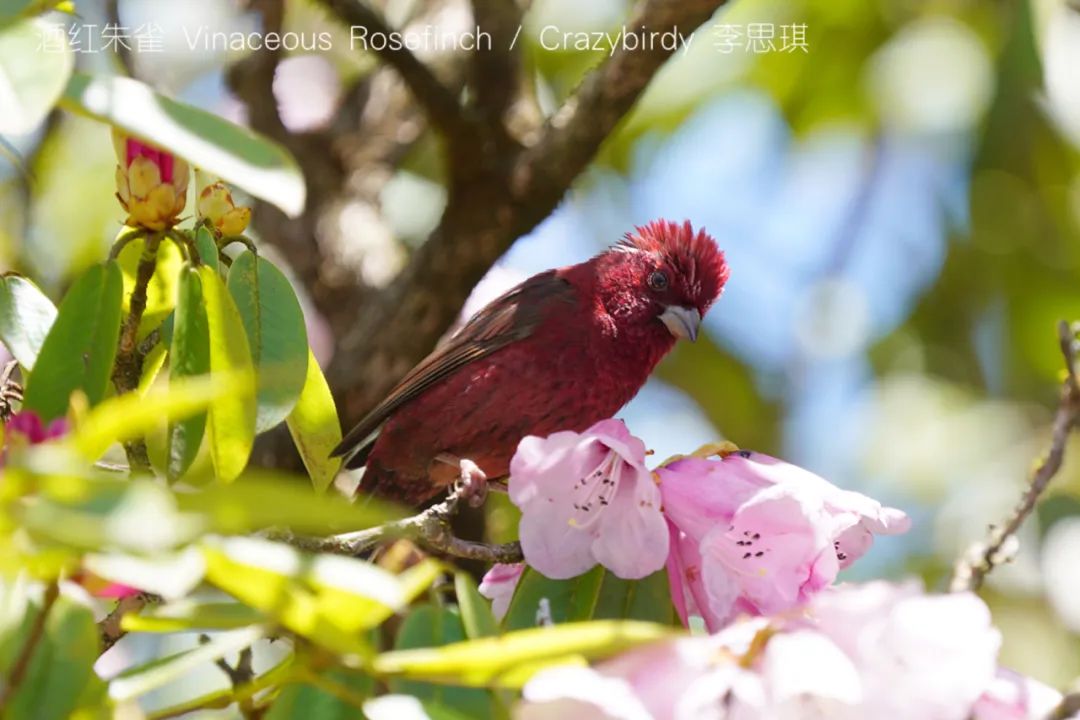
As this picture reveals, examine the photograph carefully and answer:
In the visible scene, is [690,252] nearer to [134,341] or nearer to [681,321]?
[681,321]

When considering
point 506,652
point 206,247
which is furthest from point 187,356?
point 506,652

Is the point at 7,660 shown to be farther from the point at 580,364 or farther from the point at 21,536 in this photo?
the point at 580,364

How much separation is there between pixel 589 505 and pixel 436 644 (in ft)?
1.77

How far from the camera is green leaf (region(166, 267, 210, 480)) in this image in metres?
1.70

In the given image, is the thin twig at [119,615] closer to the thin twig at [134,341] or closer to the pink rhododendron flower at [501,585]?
the thin twig at [134,341]

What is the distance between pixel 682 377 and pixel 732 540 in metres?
3.75

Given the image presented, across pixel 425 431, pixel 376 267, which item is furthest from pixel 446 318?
pixel 376 267

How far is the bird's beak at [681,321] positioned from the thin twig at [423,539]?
123 cm

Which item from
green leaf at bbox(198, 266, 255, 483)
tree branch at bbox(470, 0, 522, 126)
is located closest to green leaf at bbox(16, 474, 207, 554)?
green leaf at bbox(198, 266, 255, 483)

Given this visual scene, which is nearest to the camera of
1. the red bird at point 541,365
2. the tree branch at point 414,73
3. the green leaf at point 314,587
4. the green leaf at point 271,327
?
the green leaf at point 314,587

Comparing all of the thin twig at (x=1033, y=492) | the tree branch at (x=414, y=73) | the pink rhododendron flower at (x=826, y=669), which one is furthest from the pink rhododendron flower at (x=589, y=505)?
the tree branch at (x=414, y=73)

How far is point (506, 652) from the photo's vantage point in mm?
1268

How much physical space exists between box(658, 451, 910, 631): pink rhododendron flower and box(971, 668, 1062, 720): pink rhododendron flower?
11.8 inches

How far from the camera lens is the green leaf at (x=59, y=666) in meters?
1.29
